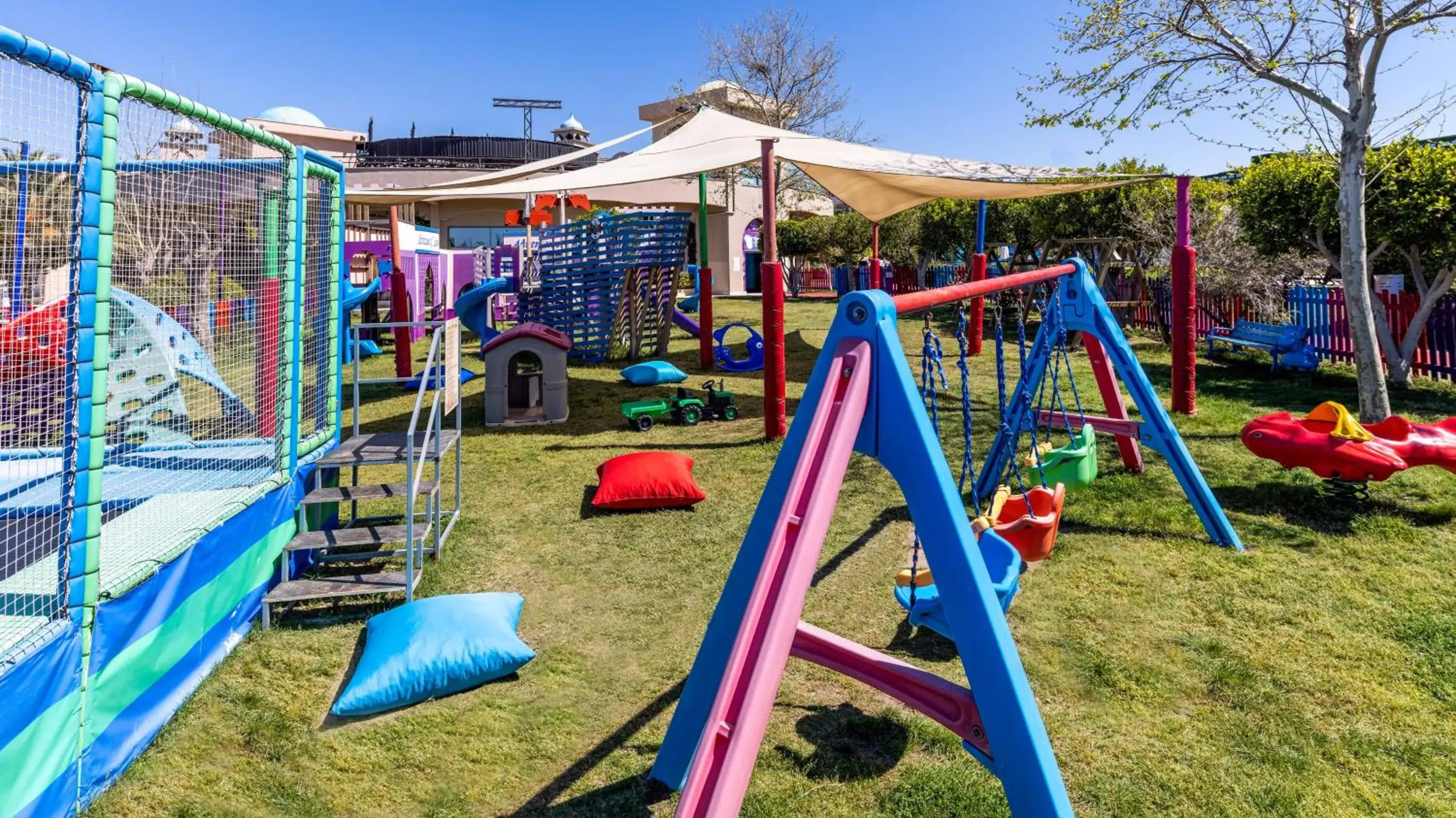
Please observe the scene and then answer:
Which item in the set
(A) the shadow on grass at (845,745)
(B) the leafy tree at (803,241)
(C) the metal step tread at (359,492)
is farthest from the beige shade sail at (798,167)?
(B) the leafy tree at (803,241)

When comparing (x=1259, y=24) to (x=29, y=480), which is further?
(x=1259, y=24)

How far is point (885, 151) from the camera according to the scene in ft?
33.9

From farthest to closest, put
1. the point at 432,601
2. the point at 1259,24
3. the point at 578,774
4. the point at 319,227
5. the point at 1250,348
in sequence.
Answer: the point at 1250,348, the point at 1259,24, the point at 319,227, the point at 432,601, the point at 578,774

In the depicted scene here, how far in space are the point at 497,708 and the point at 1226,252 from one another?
16.1 meters

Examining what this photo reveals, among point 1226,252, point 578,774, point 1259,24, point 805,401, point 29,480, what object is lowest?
point 578,774

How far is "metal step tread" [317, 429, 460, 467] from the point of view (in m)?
4.87

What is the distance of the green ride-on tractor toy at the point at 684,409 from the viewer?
902 cm

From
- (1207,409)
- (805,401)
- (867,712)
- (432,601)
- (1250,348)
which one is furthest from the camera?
(1250,348)

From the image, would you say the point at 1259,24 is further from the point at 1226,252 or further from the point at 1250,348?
the point at 1226,252

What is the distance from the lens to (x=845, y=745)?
3.27 m

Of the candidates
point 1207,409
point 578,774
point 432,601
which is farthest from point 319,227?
point 1207,409

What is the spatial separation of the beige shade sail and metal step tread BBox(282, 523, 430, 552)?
17.7ft

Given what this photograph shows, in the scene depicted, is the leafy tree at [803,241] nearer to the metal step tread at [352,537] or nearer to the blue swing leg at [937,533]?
the metal step tread at [352,537]

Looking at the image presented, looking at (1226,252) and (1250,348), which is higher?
(1226,252)
